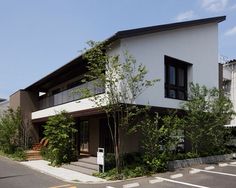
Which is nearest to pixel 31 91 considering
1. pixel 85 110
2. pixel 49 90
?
pixel 49 90

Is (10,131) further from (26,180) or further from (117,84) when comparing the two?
(117,84)

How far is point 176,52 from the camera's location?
18.1 metres

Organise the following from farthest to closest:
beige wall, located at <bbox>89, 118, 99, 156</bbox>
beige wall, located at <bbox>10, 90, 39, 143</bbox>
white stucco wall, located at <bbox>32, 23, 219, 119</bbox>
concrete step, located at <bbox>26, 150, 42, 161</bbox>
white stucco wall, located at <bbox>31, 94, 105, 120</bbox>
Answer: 1. beige wall, located at <bbox>10, 90, 39, 143</bbox>
2. concrete step, located at <bbox>26, 150, 42, 161</bbox>
3. beige wall, located at <bbox>89, 118, 99, 156</bbox>
4. white stucco wall, located at <bbox>31, 94, 105, 120</bbox>
5. white stucco wall, located at <bbox>32, 23, 219, 119</bbox>

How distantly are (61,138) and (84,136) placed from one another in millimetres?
3873

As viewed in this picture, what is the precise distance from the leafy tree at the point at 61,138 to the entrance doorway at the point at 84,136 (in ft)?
8.84

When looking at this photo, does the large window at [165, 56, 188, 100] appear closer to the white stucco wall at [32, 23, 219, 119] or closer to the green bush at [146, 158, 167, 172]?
the white stucco wall at [32, 23, 219, 119]

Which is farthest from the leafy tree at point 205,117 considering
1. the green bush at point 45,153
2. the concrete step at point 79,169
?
the green bush at point 45,153

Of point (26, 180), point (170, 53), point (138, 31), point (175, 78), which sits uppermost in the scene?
point (138, 31)

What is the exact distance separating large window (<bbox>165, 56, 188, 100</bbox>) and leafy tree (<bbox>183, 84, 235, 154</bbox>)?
2.10 feet

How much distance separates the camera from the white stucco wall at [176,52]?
15873 millimetres

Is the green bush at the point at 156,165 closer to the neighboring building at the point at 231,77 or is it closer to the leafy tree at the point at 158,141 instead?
the leafy tree at the point at 158,141

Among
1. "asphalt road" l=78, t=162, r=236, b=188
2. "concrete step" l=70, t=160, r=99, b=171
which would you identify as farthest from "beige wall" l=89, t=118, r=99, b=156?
"asphalt road" l=78, t=162, r=236, b=188

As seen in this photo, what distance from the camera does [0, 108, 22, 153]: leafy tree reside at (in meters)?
24.5

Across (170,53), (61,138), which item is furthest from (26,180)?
(170,53)
